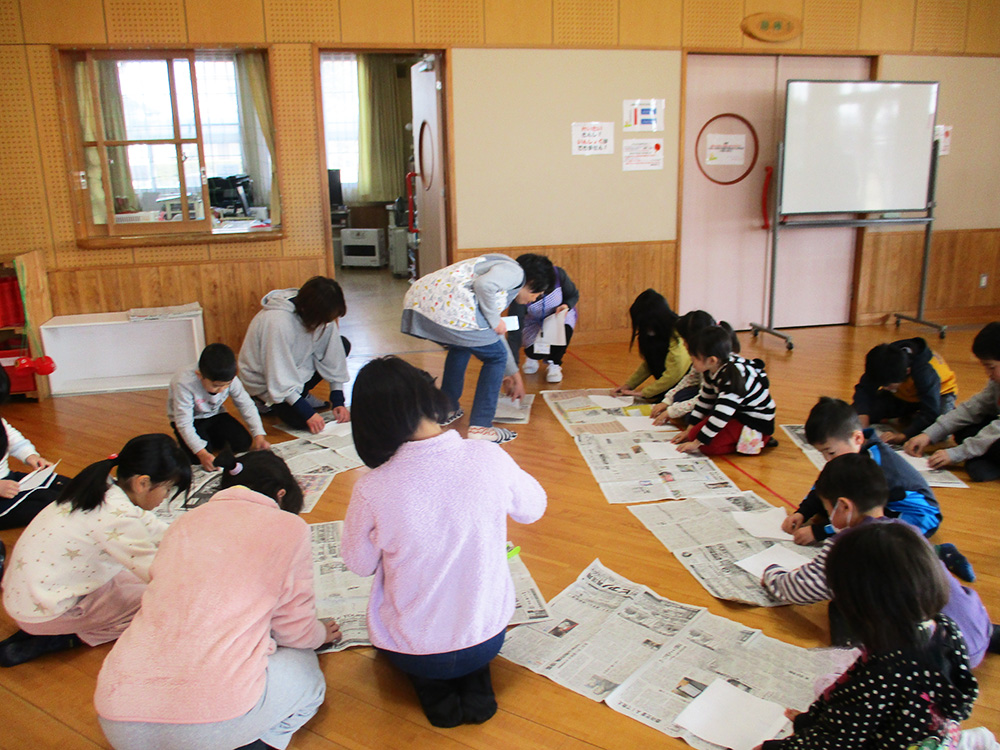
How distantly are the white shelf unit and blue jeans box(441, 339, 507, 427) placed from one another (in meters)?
1.87

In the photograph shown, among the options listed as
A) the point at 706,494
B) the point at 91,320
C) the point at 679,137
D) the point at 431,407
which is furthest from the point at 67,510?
the point at 679,137

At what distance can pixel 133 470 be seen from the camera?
78.8 inches

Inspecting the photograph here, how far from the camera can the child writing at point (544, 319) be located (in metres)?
4.58

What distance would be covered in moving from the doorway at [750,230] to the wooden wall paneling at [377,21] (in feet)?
6.52

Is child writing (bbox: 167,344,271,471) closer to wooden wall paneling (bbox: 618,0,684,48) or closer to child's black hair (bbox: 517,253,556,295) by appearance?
child's black hair (bbox: 517,253,556,295)

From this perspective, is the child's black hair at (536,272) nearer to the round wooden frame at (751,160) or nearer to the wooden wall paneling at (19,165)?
the round wooden frame at (751,160)

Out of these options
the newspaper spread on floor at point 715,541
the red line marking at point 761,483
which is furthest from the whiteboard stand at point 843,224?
the newspaper spread on floor at point 715,541

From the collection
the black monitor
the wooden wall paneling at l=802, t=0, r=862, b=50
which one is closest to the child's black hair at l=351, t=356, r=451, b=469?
the wooden wall paneling at l=802, t=0, r=862, b=50

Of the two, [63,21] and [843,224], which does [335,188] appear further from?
[843,224]

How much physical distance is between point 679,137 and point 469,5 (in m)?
1.67

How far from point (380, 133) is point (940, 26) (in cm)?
654

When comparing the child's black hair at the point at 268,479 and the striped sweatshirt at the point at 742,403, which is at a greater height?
the child's black hair at the point at 268,479

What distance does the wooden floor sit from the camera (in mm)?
1809

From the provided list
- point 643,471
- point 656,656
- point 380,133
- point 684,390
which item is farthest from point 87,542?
point 380,133
